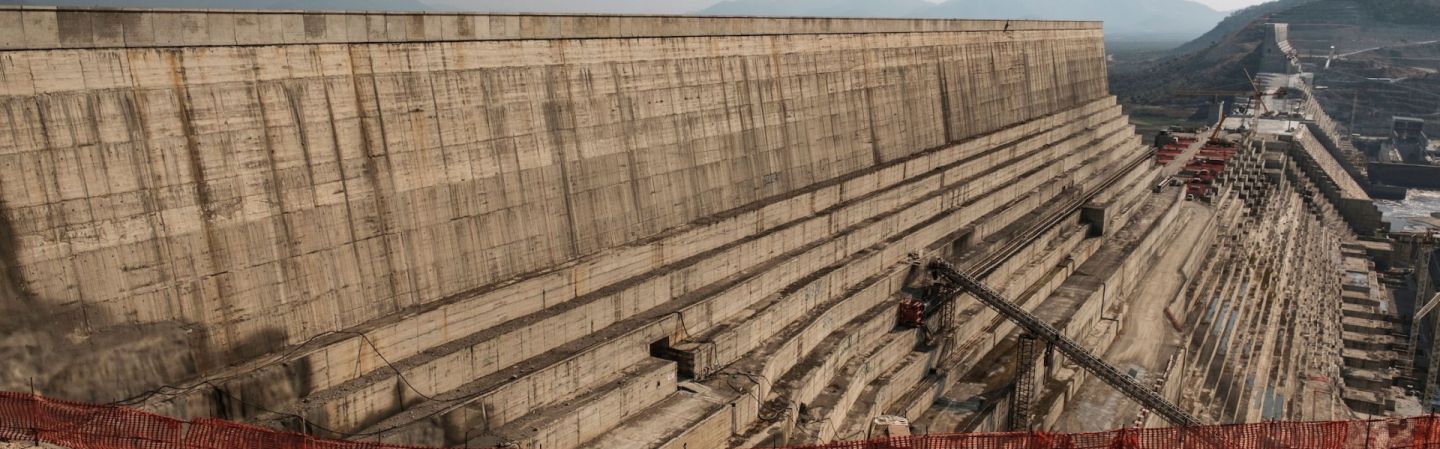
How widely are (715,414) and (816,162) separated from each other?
49.6 feet

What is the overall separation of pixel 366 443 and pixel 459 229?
7172 mm

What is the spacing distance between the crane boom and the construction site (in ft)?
0.42

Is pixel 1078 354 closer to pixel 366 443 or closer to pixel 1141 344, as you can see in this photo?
pixel 1141 344

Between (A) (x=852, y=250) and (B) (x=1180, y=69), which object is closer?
(A) (x=852, y=250)

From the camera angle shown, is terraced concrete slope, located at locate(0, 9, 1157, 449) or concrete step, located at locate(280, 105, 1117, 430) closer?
terraced concrete slope, located at locate(0, 9, 1157, 449)

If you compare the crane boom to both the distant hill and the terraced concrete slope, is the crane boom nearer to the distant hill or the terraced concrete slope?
the terraced concrete slope

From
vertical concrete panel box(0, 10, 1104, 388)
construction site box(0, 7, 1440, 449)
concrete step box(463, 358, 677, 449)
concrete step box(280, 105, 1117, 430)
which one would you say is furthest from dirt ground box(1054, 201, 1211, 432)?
concrete step box(463, 358, 677, 449)

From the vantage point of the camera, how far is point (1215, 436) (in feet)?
64.0

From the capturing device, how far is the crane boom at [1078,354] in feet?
107

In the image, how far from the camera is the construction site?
16500 mm

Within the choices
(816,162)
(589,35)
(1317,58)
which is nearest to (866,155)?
(816,162)

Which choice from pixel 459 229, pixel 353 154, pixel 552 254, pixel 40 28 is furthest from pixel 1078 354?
pixel 40 28

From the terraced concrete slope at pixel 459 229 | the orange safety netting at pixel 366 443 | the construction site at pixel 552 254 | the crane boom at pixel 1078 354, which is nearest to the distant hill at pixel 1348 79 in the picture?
the construction site at pixel 552 254

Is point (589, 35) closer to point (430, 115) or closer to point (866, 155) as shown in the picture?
point (430, 115)
